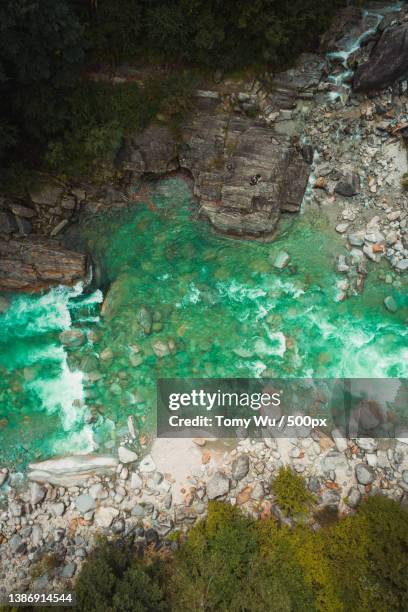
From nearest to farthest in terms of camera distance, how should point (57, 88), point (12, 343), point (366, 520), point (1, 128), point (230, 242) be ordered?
point (366, 520), point (1, 128), point (57, 88), point (12, 343), point (230, 242)

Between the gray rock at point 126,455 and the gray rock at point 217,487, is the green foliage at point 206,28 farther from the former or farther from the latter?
the gray rock at point 217,487

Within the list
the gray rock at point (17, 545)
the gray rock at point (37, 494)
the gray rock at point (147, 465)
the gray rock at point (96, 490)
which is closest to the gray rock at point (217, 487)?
the gray rock at point (147, 465)

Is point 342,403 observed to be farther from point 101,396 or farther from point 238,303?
point 101,396

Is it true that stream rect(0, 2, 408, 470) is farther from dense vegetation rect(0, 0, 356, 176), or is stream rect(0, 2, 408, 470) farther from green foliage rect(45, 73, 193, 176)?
dense vegetation rect(0, 0, 356, 176)

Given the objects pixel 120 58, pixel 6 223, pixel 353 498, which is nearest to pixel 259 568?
pixel 353 498

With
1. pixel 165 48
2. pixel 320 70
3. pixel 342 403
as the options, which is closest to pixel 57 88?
pixel 165 48

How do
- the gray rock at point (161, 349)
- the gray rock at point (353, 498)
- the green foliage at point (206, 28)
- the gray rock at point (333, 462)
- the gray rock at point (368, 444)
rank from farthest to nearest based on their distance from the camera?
1. the gray rock at point (161, 349)
2. the green foliage at point (206, 28)
3. the gray rock at point (368, 444)
4. the gray rock at point (333, 462)
5. the gray rock at point (353, 498)
